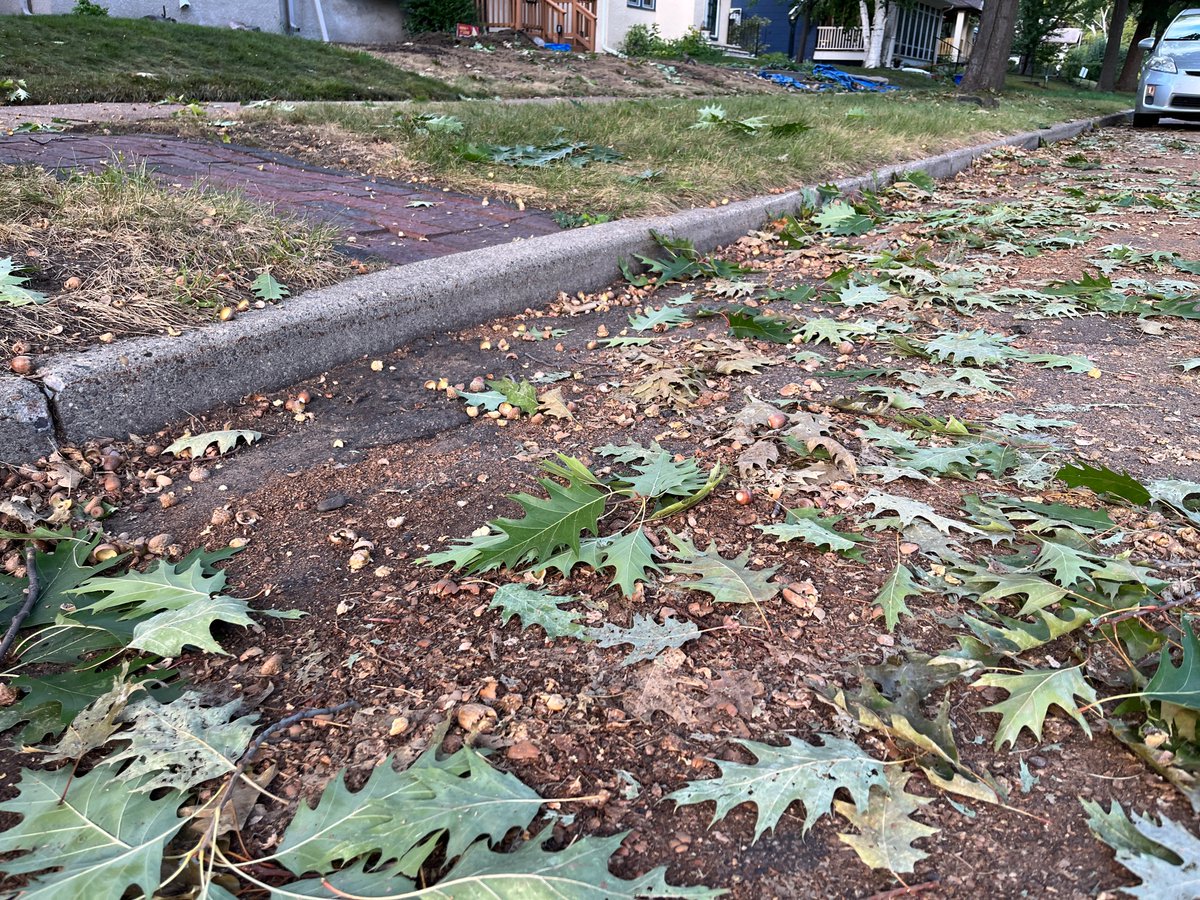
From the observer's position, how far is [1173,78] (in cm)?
1146

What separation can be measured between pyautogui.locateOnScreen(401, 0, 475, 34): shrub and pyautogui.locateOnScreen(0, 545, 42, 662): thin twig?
17.2m

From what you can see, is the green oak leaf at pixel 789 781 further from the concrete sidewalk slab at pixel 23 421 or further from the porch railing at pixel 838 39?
the porch railing at pixel 838 39

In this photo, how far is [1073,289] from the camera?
340 cm

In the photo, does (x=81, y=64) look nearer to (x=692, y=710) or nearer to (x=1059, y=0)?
(x=692, y=710)

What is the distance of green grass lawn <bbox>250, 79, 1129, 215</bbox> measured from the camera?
422cm

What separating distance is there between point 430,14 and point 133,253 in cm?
1621

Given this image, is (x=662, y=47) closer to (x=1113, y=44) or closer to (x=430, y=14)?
(x=430, y=14)

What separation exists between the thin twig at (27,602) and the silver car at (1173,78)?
47.6ft

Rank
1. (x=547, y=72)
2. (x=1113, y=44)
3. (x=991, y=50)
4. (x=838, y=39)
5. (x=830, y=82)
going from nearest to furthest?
(x=547, y=72) < (x=991, y=50) < (x=830, y=82) < (x=1113, y=44) < (x=838, y=39)

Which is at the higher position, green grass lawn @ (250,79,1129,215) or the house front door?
the house front door

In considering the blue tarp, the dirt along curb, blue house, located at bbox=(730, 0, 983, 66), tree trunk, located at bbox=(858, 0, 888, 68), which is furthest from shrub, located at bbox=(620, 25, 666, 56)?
the dirt along curb

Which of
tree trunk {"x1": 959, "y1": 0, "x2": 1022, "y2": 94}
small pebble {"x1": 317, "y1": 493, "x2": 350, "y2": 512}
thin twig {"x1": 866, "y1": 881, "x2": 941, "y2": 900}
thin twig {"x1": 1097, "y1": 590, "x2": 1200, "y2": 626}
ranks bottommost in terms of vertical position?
thin twig {"x1": 866, "y1": 881, "x2": 941, "y2": 900}

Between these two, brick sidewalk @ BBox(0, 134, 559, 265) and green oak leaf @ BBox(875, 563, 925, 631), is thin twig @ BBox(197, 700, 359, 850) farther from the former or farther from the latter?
brick sidewalk @ BBox(0, 134, 559, 265)

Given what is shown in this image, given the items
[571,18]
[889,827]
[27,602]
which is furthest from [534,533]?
[571,18]
